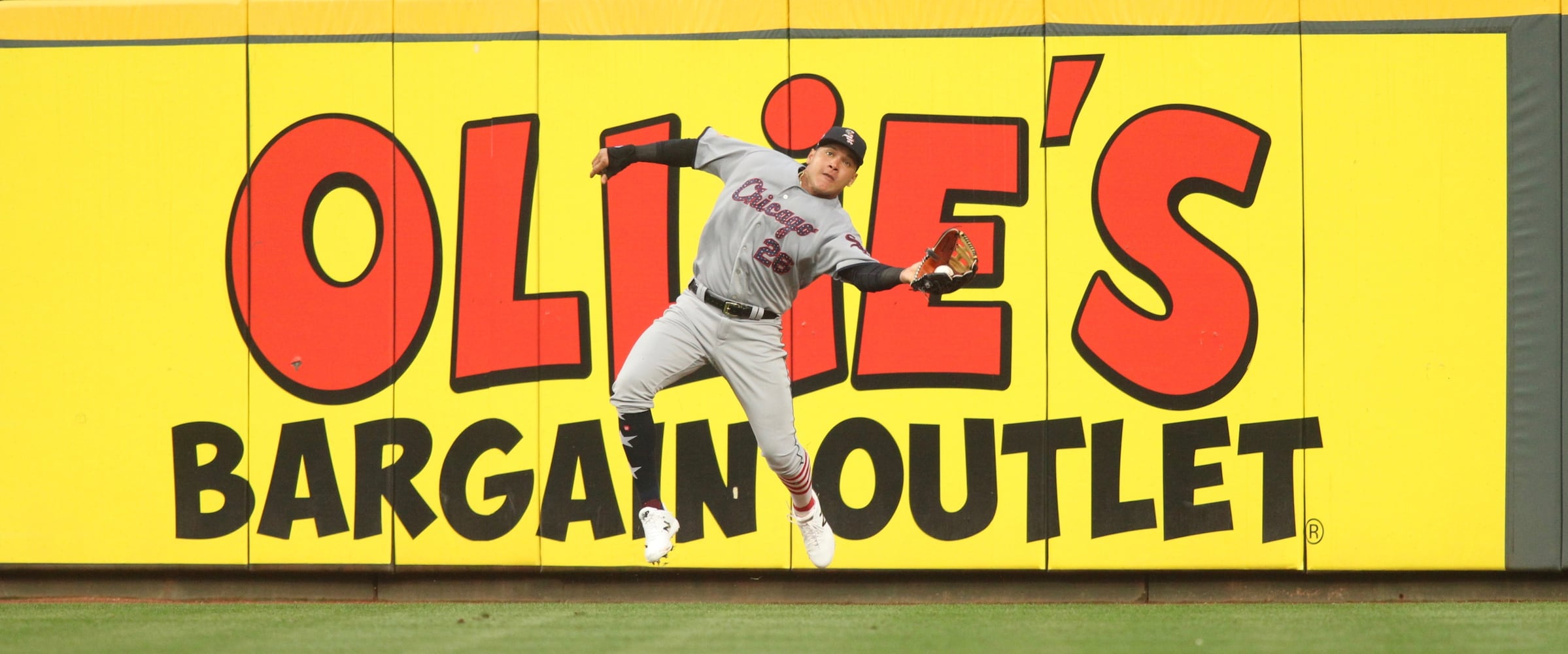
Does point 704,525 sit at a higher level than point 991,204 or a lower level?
lower

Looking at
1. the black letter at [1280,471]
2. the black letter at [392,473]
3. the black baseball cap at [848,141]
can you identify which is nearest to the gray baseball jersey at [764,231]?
the black baseball cap at [848,141]

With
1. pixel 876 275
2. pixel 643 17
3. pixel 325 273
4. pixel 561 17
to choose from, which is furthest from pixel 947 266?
pixel 325 273

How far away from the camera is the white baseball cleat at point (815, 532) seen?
19.9ft

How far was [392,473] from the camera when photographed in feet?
23.5

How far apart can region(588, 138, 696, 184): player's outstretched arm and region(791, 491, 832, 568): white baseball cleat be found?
162cm

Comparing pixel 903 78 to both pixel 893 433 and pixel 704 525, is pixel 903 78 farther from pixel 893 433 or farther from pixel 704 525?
pixel 704 525

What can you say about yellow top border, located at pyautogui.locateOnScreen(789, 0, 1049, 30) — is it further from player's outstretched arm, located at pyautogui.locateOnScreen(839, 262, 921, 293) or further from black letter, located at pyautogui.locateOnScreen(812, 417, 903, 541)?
player's outstretched arm, located at pyautogui.locateOnScreen(839, 262, 921, 293)

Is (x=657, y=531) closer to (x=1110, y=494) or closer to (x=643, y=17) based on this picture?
(x=1110, y=494)

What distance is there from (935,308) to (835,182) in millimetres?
1826

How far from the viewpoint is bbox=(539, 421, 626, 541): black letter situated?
7129 mm

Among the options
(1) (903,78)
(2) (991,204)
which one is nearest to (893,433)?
(2) (991,204)

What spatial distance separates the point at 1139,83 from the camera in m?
7.00

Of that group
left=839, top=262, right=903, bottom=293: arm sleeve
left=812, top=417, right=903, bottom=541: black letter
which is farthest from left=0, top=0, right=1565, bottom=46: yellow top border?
left=839, top=262, right=903, bottom=293: arm sleeve

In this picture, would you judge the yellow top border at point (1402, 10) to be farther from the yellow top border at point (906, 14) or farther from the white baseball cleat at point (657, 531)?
the white baseball cleat at point (657, 531)
